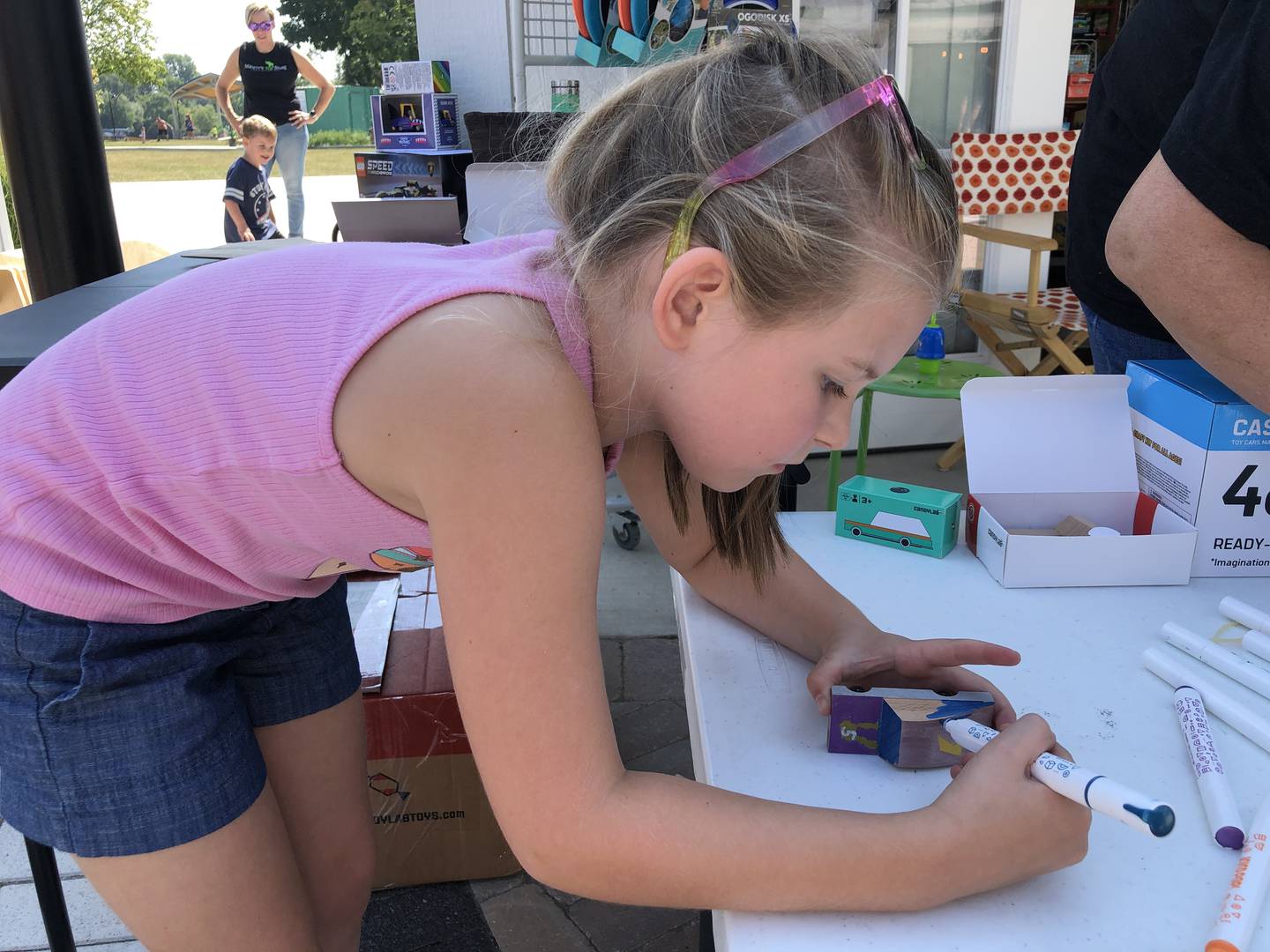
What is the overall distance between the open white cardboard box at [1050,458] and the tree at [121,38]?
18168 millimetres

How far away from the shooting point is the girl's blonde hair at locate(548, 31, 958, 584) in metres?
0.67

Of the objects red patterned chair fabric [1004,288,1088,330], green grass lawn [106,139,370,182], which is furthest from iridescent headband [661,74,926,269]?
green grass lawn [106,139,370,182]

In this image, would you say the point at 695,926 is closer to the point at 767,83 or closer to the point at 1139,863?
the point at 1139,863

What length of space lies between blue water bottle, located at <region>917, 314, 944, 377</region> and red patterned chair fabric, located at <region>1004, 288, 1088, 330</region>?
45 centimetres

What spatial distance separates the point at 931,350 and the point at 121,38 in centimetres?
1838

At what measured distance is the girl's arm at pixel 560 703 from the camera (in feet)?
1.96

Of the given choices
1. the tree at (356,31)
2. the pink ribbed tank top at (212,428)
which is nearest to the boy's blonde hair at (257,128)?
the pink ribbed tank top at (212,428)

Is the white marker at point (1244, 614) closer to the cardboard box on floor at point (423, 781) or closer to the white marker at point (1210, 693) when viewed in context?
the white marker at point (1210, 693)

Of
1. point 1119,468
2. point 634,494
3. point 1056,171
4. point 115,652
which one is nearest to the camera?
point 115,652

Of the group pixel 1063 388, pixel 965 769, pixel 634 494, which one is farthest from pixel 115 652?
pixel 1063 388

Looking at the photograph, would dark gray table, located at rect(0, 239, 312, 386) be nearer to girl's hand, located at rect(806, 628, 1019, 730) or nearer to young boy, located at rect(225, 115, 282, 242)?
girl's hand, located at rect(806, 628, 1019, 730)

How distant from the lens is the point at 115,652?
2.65 feet

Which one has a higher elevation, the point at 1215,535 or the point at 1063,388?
the point at 1063,388

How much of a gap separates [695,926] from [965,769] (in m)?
1.11
